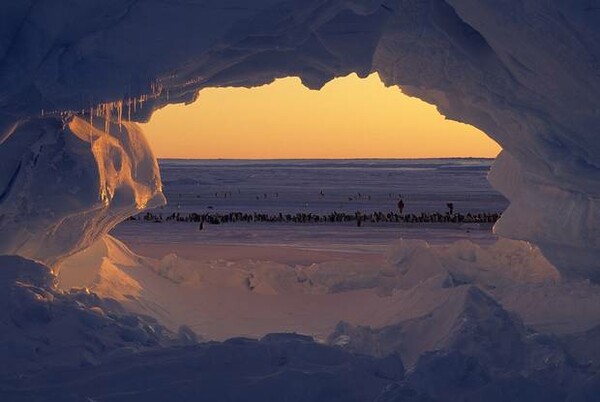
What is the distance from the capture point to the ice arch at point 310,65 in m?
6.75

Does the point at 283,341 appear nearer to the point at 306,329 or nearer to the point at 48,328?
the point at 48,328

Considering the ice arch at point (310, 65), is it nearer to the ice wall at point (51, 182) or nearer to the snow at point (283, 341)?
the ice wall at point (51, 182)

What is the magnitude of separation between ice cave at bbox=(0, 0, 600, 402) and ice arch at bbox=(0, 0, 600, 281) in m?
0.02

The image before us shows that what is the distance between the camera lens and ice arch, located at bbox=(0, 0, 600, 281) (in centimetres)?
675

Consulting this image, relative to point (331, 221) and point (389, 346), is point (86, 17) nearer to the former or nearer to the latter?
point (389, 346)

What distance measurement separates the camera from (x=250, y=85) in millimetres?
8828

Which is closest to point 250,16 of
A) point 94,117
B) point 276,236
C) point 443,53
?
point 443,53

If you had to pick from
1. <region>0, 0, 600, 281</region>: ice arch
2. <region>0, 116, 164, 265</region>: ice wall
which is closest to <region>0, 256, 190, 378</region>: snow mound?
<region>0, 116, 164, 265</region>: ice wall

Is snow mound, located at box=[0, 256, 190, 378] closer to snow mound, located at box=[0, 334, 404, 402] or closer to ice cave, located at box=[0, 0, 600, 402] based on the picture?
ice cave, located at box=[0, 0, 600, 402]

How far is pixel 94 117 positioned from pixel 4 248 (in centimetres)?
177

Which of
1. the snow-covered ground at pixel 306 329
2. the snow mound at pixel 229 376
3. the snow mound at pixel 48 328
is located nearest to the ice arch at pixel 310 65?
the snow mound at pixel 48 328

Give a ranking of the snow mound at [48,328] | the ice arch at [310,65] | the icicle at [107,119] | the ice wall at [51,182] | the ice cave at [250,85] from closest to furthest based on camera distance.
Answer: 1. the ice cave at [250,85]
2. the snow mound at [48,328]
3. the ice arch at [310,65]
4. the ice wall at [51,182]
5. the icicle at [107,119]

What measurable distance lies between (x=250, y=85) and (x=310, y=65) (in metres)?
1.01

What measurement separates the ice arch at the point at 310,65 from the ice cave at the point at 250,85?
0.02 meters
